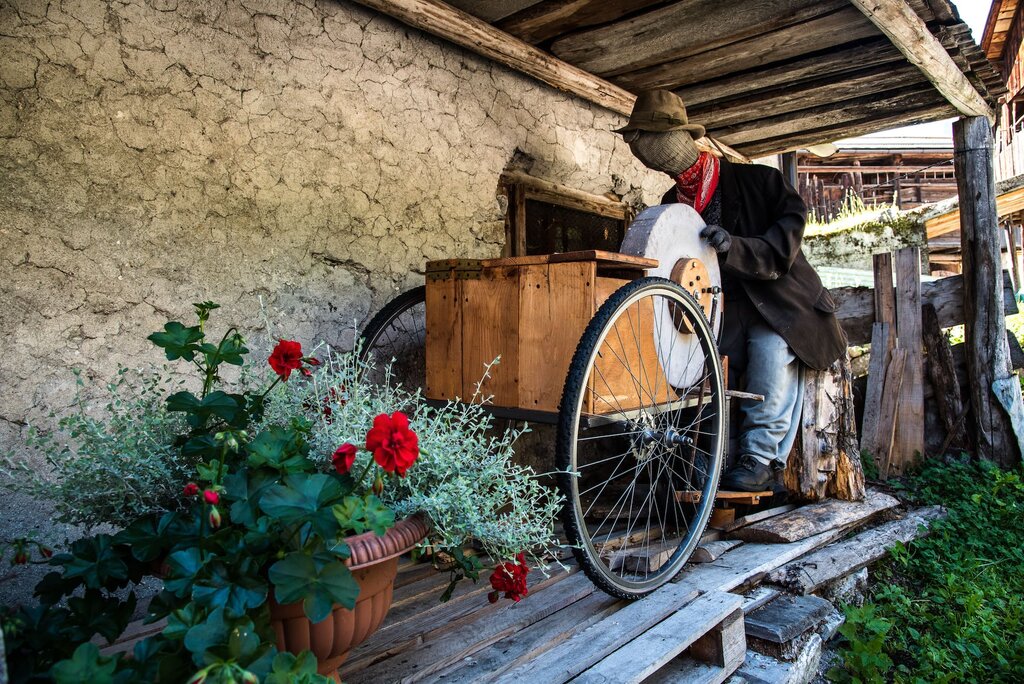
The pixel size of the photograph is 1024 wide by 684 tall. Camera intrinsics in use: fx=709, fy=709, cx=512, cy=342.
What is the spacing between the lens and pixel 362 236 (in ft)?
10.0

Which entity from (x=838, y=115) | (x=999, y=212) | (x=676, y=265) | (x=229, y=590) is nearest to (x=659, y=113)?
(x=676, y=265)

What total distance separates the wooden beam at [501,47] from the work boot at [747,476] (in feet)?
7.24

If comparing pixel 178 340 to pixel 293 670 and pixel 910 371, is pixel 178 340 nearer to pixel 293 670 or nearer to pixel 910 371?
pixel 293 670

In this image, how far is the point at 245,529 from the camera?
4.22ft

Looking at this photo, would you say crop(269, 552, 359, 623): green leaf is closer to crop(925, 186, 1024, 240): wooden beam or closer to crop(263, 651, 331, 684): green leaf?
crop(263, 651, 331, 684): green leaf

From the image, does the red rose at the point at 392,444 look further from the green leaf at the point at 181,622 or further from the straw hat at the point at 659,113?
the straw hat at the point at 659,113

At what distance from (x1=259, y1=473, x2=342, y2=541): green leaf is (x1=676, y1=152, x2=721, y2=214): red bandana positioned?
271cm

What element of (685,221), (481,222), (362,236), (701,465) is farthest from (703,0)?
(701,465)

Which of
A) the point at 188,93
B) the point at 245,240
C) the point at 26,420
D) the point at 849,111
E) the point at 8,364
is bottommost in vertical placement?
the point at 26,420

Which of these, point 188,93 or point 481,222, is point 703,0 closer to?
point 481,222

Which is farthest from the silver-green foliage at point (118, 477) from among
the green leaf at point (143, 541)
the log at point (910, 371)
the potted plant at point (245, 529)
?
the log at point (910, 371)

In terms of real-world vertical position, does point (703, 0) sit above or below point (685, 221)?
above

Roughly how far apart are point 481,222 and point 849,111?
278 centimetres

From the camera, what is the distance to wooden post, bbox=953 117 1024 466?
176 inches
